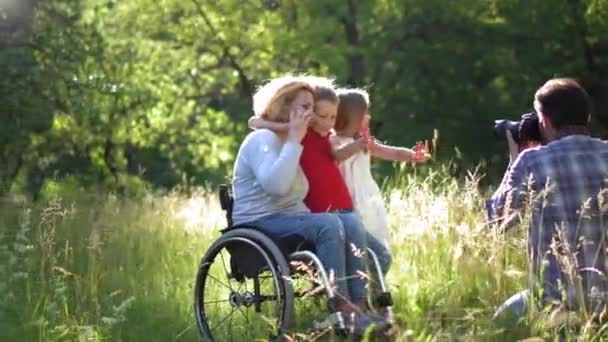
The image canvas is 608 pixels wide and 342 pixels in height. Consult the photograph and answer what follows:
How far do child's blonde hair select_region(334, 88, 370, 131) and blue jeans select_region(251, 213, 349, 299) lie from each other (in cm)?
93

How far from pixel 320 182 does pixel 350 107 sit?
0.65 meters

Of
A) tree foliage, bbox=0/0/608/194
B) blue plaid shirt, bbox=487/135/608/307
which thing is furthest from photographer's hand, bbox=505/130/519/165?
tree foliage, bbox=0/0/608/194

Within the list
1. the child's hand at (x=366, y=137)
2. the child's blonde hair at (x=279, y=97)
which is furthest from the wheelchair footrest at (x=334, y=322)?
the child's hand at (x=366, y=137)

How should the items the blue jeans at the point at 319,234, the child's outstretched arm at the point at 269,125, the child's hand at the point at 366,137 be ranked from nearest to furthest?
the blue jeans at the point at 319,234, the child's outstretched arm at the point at 269,125, the child's hand at the point at 366,137

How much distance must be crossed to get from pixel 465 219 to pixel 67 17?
9562 millimetres

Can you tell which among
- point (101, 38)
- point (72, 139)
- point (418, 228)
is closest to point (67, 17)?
point (101, 38)

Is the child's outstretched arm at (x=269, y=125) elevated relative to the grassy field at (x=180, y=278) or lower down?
elevated

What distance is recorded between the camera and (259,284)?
5230 millimetres

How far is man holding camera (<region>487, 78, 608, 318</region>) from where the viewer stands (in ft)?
15.1

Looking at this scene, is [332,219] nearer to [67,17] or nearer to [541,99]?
[541,99]

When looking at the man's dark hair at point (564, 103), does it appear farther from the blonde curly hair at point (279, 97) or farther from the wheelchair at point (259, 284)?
the blonde curly hair at point (279, 97)

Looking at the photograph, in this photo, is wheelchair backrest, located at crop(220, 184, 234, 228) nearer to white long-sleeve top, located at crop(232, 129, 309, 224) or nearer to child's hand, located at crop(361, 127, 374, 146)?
white long-sleeve top, located at crop(232, 129, 309, 224)

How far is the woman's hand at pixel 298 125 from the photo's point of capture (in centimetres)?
516

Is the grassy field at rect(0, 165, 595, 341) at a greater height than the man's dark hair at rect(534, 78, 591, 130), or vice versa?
the man's dark hair at rect(534, 78, 591, 130)
